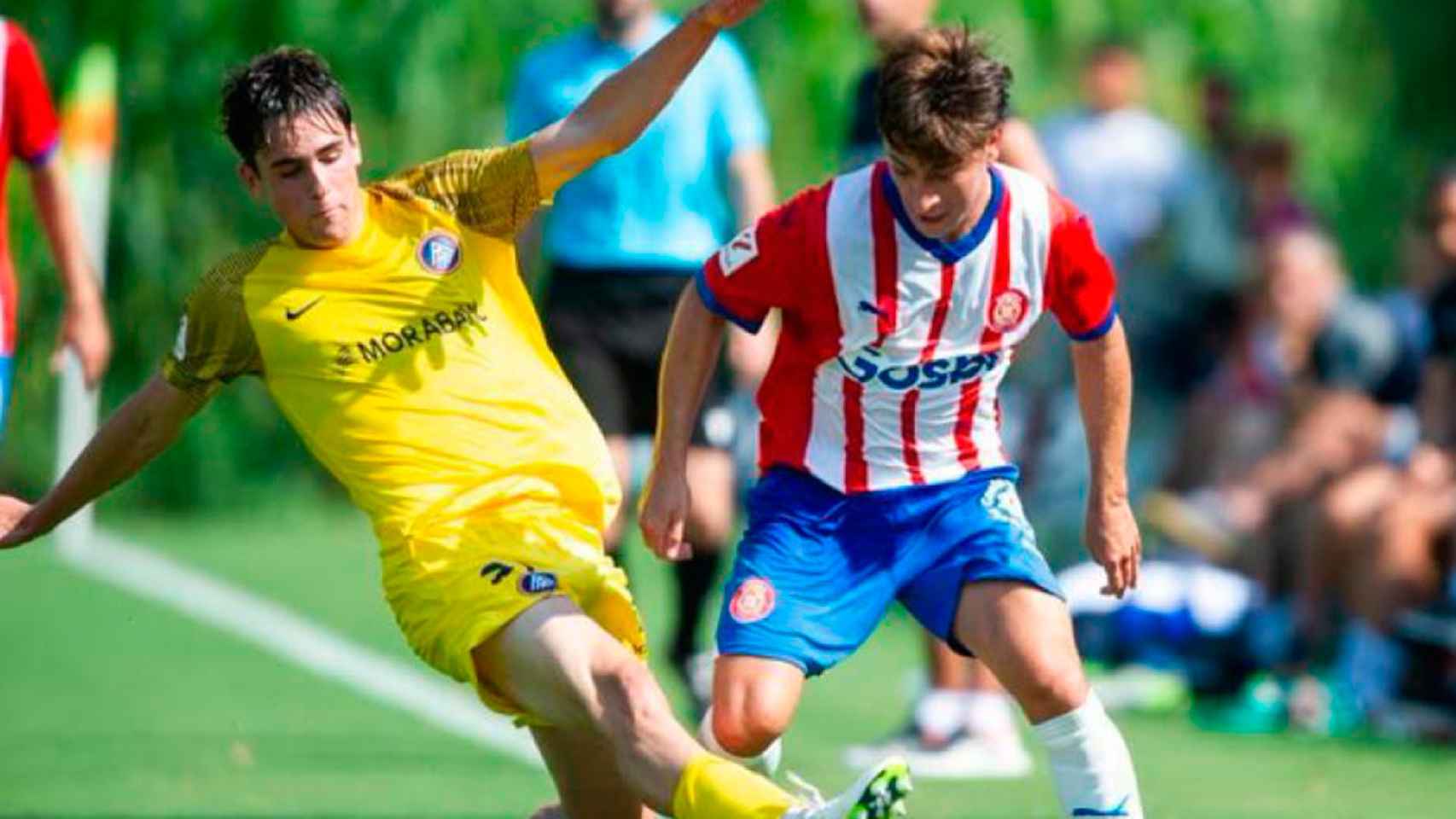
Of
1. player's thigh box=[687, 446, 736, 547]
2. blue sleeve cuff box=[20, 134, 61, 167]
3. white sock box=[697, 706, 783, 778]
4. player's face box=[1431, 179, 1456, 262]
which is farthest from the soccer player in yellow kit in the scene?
player's face box=[1431, 179, 1456, 262]

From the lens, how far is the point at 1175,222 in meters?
14.1

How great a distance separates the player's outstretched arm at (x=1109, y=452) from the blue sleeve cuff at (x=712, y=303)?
746 mm

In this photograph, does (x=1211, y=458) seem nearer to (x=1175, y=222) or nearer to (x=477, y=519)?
(x=1175, y=222)

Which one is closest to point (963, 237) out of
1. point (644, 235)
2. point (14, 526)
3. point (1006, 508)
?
point (1006, 508)

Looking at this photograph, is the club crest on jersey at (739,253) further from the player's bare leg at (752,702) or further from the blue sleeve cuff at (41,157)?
the blue sleeve cuff at (41,157)

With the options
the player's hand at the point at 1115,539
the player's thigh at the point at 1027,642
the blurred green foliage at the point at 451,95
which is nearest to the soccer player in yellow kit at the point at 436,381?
the player's thigh at the point at 1027,642

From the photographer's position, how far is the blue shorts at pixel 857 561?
6.70m

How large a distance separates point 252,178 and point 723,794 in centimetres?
173

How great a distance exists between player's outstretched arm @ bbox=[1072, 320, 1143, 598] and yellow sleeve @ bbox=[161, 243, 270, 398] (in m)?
1.83

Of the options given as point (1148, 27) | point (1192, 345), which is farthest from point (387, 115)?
point (1192, 345)

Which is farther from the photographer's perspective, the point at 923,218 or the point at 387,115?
the point at 387,115

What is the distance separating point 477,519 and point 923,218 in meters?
1.17

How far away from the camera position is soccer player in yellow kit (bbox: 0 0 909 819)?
6.30 meters

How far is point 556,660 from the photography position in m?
6.11
